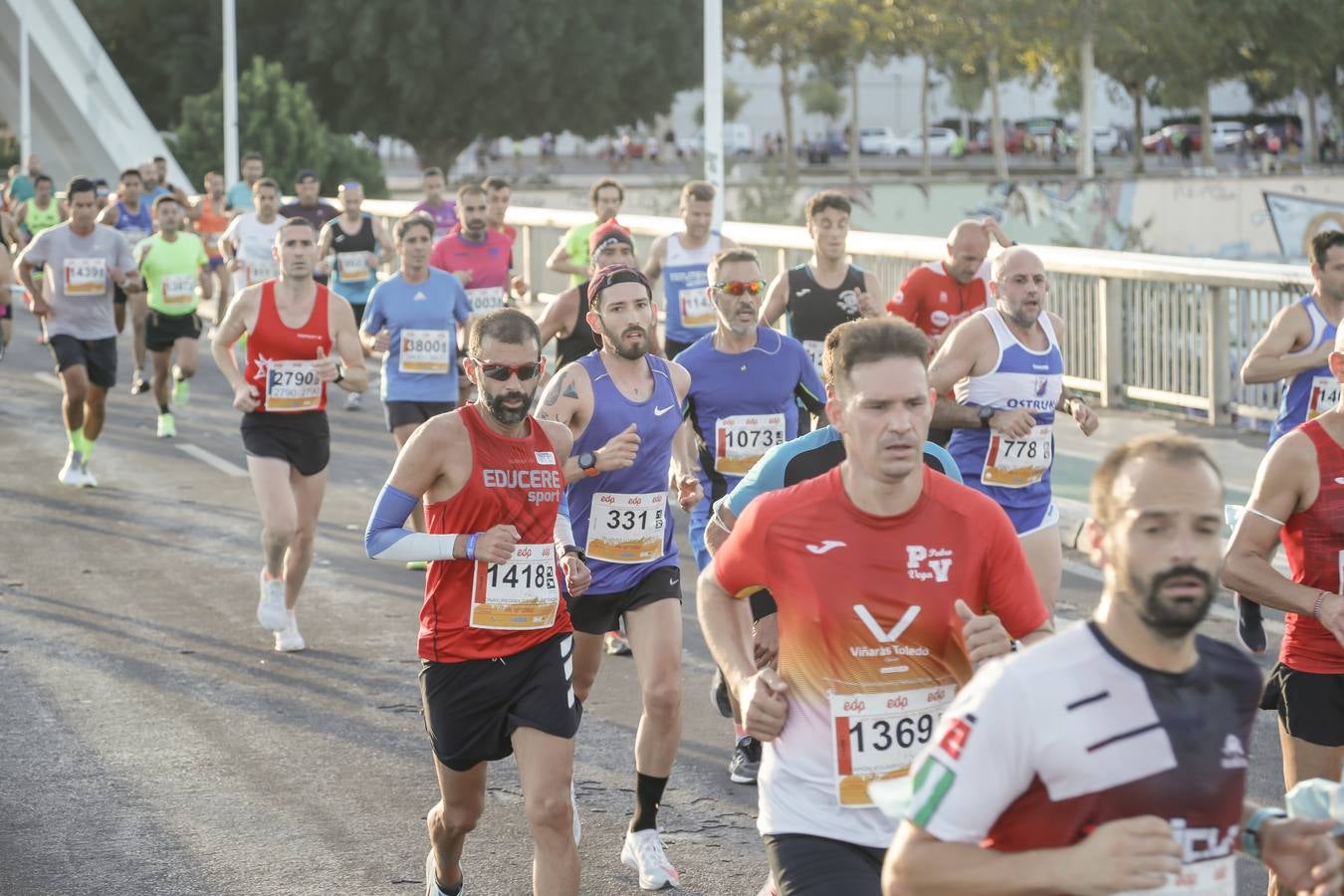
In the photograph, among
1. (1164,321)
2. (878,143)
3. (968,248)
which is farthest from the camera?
(878,143)

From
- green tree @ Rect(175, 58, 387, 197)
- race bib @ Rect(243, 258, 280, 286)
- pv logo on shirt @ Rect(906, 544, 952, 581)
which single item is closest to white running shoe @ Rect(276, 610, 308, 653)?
pv logo on shirt @ Rect(906, 544, 952, 581)

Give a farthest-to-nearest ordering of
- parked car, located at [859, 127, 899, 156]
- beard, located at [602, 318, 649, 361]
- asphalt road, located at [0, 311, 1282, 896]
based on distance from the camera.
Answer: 1. parked car, located at [859, 127, 899, 156]
2. beard, located at [602, 318, 649, 361]
3. asphalt road, located at [0, 311, 1282, 896]

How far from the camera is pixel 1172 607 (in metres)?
3.00

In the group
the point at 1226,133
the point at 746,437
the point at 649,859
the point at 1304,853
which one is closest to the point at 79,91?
the point at 746,437

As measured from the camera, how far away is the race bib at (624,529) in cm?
719

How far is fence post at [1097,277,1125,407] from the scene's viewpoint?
1642 centimetres

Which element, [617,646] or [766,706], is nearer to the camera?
[766,706]

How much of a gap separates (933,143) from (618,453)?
87113 millimetres

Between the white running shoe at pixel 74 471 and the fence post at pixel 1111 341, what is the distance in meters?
7.91

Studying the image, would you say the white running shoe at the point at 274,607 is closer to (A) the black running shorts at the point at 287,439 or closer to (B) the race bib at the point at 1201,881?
(A) the black running shorts at the point at 287,439

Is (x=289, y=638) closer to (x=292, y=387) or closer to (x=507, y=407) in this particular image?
(x=292, y=387)


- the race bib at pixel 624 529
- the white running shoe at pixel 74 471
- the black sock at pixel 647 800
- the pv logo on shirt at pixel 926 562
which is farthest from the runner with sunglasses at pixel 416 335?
the pv logo on shirt at pixel 926 562

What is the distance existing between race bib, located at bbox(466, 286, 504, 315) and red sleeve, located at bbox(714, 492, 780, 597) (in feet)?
36.8

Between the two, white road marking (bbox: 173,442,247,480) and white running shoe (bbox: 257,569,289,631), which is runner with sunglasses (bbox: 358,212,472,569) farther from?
white road marking (bbox: 173,442,247,480)
